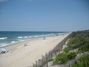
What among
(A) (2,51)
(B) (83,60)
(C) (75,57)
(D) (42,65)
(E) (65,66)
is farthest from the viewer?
(A) (2,51)

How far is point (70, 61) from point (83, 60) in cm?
47

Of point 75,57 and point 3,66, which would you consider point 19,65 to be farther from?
point 75,57

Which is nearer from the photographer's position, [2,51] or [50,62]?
[50,62]

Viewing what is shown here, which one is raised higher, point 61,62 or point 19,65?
point 61,62

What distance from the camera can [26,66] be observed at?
15.0ft

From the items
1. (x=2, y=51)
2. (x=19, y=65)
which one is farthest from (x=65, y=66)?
(x=2, y=51)

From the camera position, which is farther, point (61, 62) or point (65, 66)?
point (61, 62)

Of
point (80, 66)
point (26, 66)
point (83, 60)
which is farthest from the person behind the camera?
point (26, 66)

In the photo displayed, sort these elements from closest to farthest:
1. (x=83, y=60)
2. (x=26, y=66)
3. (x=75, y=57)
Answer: (x=83, y=60), (x=75, y=57), (x=26, y=66)

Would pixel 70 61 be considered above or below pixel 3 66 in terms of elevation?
above

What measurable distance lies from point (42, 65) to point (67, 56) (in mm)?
568

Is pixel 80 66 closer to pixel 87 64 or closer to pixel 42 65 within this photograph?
pixel 87 64

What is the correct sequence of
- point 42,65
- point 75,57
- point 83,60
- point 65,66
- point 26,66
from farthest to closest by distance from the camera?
1. point 26,66
2. point 42,65
3. point 75,57
4. point 65,66
5. point 83,60

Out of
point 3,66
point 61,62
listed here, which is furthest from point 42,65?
point 3,66
